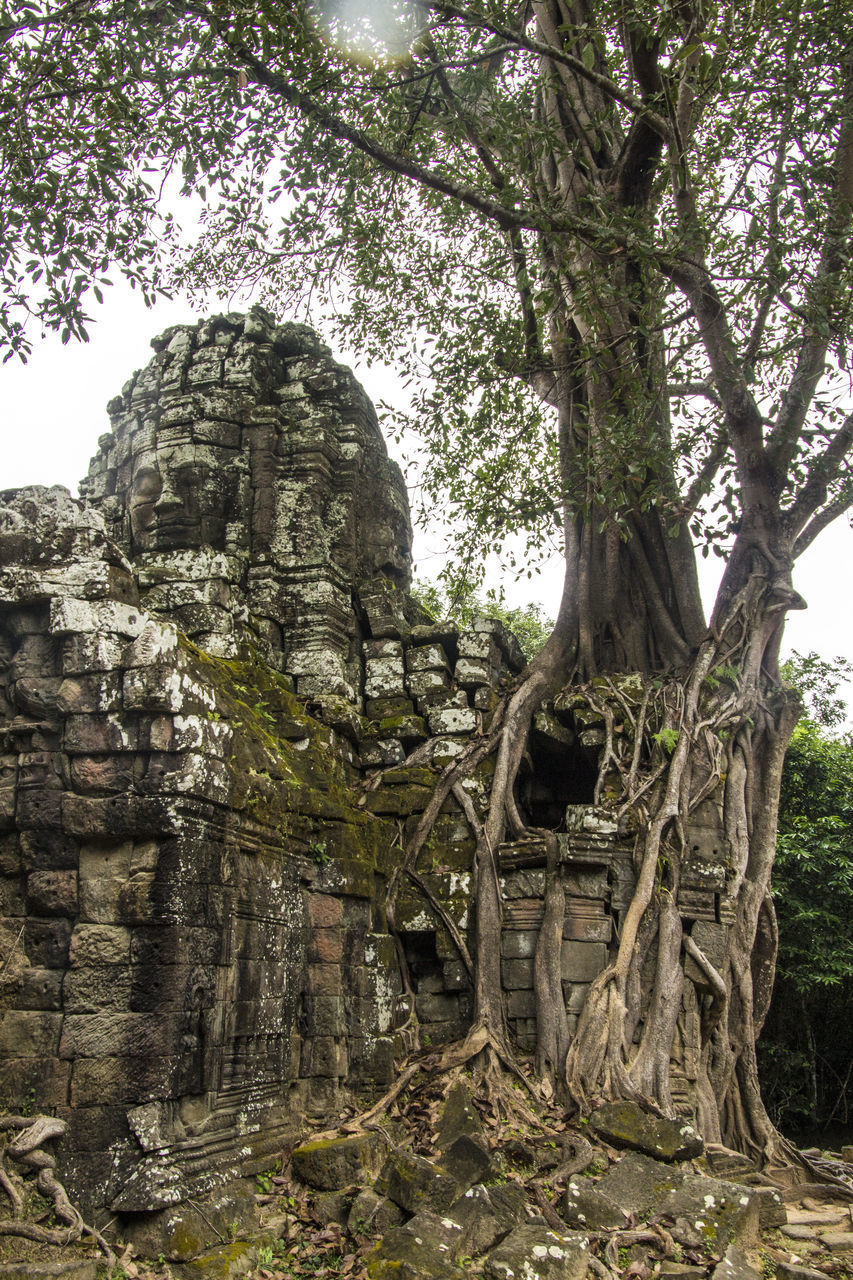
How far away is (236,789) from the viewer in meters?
4.98

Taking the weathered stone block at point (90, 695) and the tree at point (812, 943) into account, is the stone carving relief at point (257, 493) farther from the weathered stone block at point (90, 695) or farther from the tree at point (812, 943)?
the tree at point (812, 943)

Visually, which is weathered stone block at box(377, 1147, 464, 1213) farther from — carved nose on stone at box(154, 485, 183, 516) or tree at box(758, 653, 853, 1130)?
tree at box(758, 653, 853, 1130)

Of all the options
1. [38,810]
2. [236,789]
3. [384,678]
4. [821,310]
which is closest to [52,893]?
[38,810]

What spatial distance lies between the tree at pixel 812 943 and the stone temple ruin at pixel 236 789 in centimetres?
459

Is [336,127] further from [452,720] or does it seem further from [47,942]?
[47,942]

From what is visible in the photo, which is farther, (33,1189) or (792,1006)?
(792,1006)

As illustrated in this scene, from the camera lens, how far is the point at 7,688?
487cm

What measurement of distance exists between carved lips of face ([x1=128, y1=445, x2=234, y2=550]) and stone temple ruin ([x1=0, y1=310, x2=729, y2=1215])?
0.02 meters

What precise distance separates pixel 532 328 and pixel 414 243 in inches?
79.6

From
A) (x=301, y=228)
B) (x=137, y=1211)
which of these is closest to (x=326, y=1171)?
(x=137, y=1211)

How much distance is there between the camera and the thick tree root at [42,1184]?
Result: 3.73m

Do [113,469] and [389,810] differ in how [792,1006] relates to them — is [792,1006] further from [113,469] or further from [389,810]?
[113,469]

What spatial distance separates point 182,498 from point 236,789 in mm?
3454

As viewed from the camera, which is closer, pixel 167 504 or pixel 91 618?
pixel 91 618
